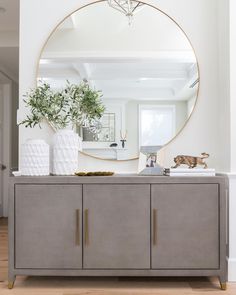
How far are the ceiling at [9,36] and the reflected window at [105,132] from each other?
63.4 inches

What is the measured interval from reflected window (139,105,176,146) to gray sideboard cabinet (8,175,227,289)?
56cm

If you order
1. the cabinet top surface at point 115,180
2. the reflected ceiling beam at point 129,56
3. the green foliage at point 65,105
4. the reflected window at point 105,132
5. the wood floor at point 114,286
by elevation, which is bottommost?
the wood floor at point 114,286

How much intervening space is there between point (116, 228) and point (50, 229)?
419 millimetres

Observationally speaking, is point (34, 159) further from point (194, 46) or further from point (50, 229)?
point (194, 46)

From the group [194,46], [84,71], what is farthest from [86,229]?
[194,46]

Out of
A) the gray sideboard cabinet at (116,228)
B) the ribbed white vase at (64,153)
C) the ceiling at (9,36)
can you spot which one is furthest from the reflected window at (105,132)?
the ceiling at (9,36)

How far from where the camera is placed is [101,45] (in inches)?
112

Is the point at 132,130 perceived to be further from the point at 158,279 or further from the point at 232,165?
the point at 158,279

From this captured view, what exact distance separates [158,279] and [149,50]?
1649 mm

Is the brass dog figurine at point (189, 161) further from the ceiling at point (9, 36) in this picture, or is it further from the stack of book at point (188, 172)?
the ceiling at point (9, 36)

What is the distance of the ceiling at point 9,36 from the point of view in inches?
149

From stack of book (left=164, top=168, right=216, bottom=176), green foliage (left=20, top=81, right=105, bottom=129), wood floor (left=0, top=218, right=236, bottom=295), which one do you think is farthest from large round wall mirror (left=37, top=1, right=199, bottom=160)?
wood floor (left=0, top=218, right=236, bottom=295)

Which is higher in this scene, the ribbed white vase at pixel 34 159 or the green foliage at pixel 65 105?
the green foliage at pixel 65 105

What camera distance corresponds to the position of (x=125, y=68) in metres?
2.87
